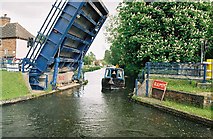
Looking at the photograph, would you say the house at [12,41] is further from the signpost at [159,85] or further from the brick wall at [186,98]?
the brick wall at [186,98]

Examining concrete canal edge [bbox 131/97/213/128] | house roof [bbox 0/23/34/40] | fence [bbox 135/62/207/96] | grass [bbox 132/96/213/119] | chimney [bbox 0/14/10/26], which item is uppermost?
chimney [bbox 0/14/10/26]

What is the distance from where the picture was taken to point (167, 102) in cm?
1156

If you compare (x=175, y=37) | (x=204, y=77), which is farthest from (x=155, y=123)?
(x=175, y=37)

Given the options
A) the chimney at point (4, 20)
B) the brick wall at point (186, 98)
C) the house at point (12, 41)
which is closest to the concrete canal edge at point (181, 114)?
the brick wall at point (186, 98)

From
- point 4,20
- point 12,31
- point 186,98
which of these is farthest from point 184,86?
point 4,20

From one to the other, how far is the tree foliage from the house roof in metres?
21.9

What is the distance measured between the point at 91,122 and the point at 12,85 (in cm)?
679

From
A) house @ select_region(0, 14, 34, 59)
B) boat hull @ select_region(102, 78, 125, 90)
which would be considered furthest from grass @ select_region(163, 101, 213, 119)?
house @ select_region(0, 14, 34, 59)

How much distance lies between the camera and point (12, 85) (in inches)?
538

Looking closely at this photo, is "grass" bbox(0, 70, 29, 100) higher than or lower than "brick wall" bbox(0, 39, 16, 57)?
lower

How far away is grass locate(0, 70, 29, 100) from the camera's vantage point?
12.7m

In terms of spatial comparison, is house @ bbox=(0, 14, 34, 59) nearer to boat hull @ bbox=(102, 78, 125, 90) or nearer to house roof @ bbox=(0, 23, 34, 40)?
house roof @ bbox=(0, 23, 34, 40)

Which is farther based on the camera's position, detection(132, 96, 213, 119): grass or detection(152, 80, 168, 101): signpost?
detection(152, 80, 168, 101): signpost

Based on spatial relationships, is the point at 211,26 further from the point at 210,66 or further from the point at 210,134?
the point at 210,134
